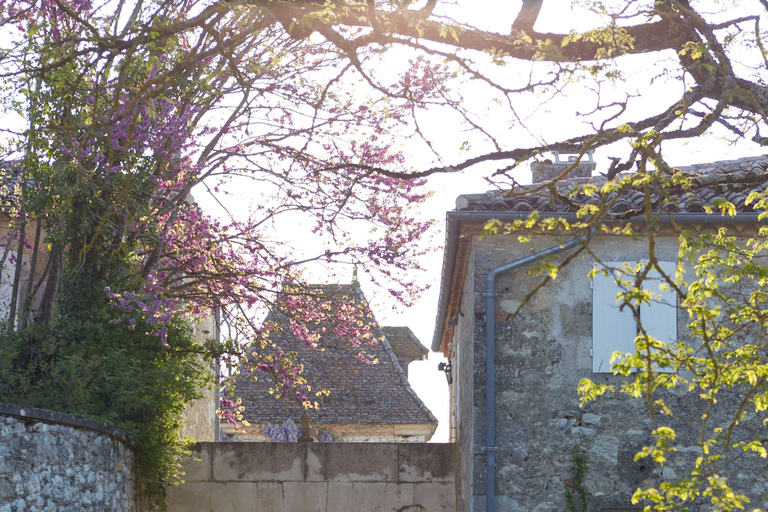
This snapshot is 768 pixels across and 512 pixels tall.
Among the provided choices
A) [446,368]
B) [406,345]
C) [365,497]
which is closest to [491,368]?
[365,497]

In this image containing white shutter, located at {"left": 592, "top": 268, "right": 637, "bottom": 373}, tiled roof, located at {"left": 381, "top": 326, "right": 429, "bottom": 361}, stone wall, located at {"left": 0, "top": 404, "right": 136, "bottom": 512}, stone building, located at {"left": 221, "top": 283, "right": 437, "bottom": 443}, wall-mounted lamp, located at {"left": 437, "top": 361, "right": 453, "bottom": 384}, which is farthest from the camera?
tiled roof, located at {"left": 381, "top": 326, "right": 429, "bottom": 361}

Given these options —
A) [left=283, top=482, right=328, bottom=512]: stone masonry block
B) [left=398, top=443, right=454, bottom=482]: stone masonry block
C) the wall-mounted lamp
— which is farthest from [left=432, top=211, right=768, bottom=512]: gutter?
the wall-mounted lamp

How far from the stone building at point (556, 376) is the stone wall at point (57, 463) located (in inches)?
130

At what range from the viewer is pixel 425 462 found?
405 inches

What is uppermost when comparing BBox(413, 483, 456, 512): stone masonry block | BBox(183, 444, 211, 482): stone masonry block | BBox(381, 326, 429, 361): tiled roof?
A: BBox(381, 326, 429, 361): tiled roof

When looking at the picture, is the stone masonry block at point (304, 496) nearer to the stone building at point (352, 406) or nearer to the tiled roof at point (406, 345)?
the stone building at point (352, 406)

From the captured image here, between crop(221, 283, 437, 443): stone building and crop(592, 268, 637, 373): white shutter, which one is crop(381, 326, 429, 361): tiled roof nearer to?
crop(221, 283, 437, 443): stone building

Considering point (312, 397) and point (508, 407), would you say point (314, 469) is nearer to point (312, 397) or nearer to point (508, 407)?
point (508, 407)

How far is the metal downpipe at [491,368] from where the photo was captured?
332 inches

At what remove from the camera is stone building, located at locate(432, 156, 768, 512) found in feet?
28.2

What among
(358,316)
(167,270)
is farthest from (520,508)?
(167,270)

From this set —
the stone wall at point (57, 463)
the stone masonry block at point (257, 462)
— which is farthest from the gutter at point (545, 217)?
the stone wall at point (57, 463)

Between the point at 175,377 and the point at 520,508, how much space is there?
138 inches

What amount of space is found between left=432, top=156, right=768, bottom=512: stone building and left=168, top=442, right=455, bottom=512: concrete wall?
42.2 inches
